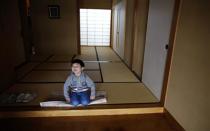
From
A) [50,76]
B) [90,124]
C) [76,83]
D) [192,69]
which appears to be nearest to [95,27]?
[50,76]

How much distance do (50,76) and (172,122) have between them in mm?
2290

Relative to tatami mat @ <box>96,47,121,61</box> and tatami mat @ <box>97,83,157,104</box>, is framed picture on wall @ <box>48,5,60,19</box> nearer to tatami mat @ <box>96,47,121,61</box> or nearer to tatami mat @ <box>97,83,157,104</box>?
tatami mat @ <box>96,47,121,61</box>

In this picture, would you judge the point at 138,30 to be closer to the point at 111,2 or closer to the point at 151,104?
the point at 151,104

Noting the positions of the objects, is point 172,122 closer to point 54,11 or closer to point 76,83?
point 76,83

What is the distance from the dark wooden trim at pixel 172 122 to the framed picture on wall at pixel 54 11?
4.46 m

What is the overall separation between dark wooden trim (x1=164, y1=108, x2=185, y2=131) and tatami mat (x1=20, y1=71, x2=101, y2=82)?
135 cm

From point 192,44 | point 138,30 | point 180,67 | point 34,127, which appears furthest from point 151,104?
point 138,30

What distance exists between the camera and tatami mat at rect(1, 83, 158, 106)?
211 cm

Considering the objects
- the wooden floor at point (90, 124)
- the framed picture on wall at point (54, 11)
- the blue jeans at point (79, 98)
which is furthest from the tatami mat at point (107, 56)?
Result: the wooden floor at point (90, 124)

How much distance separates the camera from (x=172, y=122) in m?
1.76

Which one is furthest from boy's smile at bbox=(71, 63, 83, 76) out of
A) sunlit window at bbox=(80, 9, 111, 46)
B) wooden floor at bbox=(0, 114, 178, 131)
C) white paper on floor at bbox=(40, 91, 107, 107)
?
sunlit window at bbox=(80, 9, 111, 46)

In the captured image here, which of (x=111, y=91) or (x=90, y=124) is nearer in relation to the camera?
(x=90, y=124)

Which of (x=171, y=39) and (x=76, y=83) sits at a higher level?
(x=171, y=39)

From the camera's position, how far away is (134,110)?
1960 millimetres
